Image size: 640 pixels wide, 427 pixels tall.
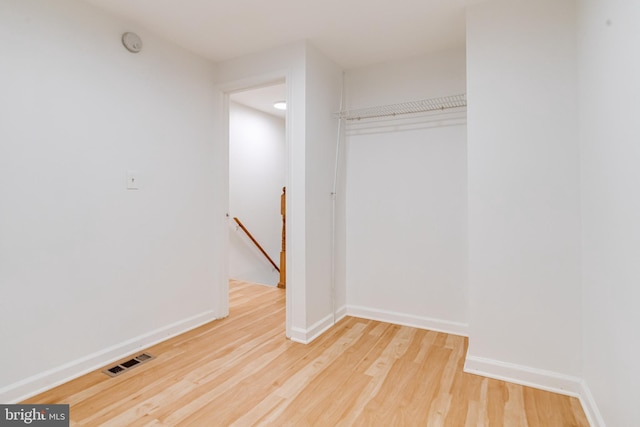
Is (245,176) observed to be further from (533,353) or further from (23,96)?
(533,353)

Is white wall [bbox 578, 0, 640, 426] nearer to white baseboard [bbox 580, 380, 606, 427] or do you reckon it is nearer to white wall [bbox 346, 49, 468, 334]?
white baseboard [bbox 580, 380, 606, 427]

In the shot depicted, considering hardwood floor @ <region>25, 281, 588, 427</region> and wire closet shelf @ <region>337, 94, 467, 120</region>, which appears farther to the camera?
wire closet shelf @ <region>337, 94, 467, 120</region>

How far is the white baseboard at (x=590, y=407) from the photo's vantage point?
5.08 ft

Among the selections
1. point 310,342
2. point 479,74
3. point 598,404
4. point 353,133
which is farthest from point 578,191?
point 310,342

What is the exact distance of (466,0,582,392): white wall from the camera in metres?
1.88

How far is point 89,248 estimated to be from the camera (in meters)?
2.11

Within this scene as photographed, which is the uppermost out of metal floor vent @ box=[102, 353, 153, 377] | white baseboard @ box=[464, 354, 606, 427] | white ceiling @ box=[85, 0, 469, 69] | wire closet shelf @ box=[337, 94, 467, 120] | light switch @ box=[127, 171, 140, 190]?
white ceiling @ box=[85, 0, 469, 69]

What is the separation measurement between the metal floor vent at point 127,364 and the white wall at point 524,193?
84.3 inches

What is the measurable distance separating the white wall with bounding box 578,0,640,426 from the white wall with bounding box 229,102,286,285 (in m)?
3.18

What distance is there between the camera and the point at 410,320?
2887mm

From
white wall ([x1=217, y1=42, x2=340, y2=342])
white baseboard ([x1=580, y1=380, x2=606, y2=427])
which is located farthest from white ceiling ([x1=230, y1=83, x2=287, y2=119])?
white baseboard ([x1=580, y1=380, x2=606, y2=427])

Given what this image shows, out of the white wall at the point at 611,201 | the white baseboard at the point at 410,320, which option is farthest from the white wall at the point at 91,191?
the white wall at the point at 611,201

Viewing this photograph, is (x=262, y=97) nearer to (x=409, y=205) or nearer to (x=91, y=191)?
(x=409, y=205)

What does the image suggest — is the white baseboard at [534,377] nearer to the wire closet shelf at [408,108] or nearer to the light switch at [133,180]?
the wire closet shelf at [408,108]
